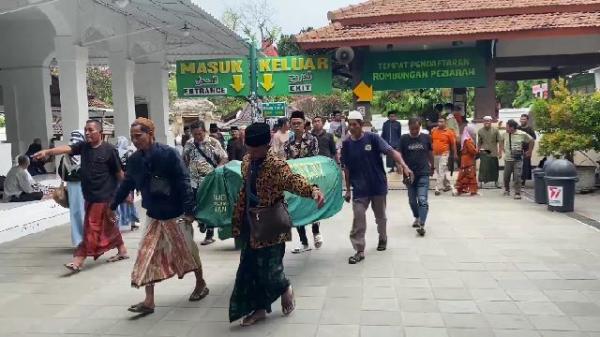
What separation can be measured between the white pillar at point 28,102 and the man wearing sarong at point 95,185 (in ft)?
35.1

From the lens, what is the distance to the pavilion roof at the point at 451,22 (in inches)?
506

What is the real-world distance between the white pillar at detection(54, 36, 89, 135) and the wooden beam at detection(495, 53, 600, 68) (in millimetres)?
10176

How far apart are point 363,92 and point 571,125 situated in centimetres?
475

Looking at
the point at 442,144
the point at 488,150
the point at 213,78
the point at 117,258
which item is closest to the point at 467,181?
the point at 488,150

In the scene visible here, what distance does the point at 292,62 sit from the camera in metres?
14.5

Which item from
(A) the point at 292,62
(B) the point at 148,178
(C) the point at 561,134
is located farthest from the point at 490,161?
(B) the point at 148,178

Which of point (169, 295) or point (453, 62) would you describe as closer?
point (169, 295)

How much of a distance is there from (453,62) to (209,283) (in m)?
9.95

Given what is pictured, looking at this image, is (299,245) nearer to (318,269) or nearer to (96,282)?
(318,269)

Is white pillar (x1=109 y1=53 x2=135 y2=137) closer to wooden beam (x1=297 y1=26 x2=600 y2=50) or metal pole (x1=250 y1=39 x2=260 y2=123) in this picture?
metal pole (x1=250 y1=39 x2=260 y2=123)

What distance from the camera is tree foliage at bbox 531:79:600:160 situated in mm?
10891

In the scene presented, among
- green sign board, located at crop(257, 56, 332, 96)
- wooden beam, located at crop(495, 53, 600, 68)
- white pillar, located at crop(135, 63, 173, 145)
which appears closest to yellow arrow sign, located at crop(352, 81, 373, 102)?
green sign board, located at crop(257, 56, 332, 96)

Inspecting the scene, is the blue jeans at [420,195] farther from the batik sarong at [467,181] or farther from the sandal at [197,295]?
Answer: the batik sarong at [467,181]

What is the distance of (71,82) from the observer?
39.2 feet
